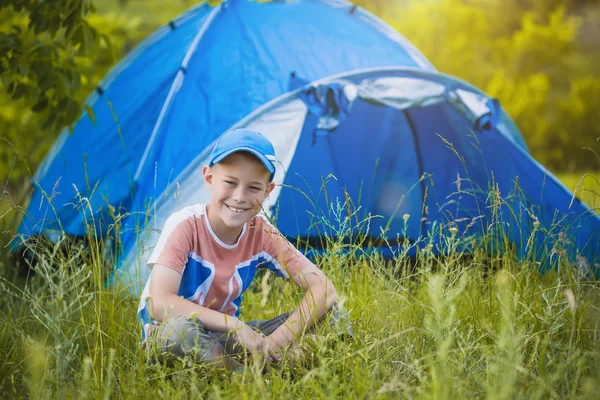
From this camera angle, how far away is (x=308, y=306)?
166cm

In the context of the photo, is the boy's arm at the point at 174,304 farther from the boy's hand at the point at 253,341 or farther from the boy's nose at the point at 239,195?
the boy's nose at the point at 239,195

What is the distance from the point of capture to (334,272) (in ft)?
6.08

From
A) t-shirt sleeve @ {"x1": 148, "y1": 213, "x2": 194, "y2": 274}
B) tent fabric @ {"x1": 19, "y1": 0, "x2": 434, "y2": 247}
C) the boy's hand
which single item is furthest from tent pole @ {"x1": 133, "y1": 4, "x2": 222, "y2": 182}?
the boy's hand

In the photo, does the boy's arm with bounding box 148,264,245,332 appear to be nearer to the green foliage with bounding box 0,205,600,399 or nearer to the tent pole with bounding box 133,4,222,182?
the green foliage with bounding box 0,205,600,399

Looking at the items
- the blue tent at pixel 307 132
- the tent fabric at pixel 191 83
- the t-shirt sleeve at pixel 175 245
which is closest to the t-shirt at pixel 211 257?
the t-shirt sleeve at pixel 175 245

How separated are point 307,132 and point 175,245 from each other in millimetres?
1389

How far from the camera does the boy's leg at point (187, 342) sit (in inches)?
59.8

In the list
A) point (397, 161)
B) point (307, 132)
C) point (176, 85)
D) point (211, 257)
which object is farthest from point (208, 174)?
point (397, 161)

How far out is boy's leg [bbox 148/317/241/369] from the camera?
4.98 feet

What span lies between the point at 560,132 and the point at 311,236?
390 inches

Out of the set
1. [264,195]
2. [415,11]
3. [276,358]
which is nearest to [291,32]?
[264,195]

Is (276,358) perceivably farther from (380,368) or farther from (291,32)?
(291,32)

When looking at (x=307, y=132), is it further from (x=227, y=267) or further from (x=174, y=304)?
(x=174, y=304)

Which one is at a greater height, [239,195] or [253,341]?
[239,195]
